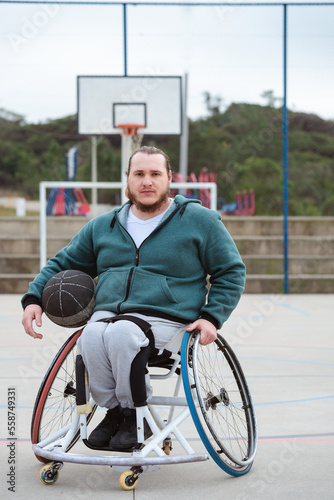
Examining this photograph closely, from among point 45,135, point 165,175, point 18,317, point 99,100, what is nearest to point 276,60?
point 99,100

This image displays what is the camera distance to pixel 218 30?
11727 millimetres

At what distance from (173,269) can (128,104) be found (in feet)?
26.6

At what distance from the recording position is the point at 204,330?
301cm

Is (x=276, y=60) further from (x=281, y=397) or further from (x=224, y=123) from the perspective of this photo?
(x=224, y=123)

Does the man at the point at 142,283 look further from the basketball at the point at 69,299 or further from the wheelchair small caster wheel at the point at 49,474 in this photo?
the wheelchair small caster wheel at the point at 49,474

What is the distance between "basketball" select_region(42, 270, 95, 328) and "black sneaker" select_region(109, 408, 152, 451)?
412 millimetres

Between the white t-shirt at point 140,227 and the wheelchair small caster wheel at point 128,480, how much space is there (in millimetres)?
872

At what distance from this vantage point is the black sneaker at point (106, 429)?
2.96m

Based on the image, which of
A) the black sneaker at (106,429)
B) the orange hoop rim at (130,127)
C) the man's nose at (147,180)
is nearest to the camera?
the black sneaker at (106,429)

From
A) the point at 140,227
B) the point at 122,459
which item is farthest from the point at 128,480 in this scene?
the point at 140,227

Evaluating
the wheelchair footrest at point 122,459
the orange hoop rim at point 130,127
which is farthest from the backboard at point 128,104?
the wheelchair footrest at point 122,459

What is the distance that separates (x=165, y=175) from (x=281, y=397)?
184 cm

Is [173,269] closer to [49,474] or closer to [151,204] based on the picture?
[151,204]

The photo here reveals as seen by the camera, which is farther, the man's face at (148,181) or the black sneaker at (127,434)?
the man's face at (148,181)
